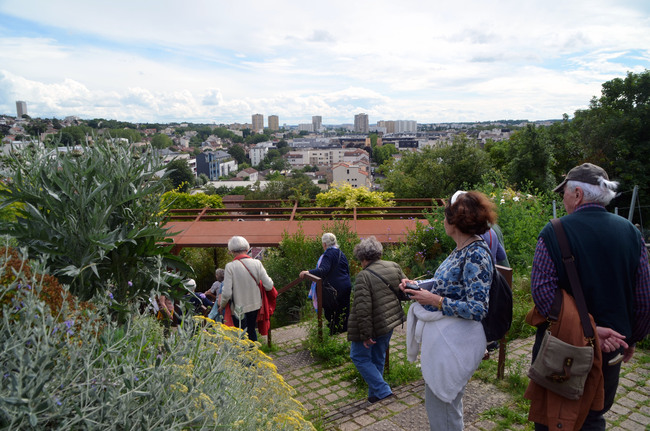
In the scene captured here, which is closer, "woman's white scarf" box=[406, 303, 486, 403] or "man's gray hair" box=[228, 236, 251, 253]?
"woman's white scarf" box=[406, 303, 486, 403]

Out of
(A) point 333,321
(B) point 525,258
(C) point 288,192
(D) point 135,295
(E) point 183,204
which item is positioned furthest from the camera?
(C) point 288,192

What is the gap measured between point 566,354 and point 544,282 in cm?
37

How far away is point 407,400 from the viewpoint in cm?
354

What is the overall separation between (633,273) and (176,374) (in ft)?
7.56

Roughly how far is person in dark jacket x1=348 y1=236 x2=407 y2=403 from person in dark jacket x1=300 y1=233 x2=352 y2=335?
106cm

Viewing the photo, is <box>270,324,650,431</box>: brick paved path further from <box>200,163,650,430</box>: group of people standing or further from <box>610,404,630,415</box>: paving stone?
<box>200,163,650,430</box>: group of people standing

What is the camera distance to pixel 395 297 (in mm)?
3740

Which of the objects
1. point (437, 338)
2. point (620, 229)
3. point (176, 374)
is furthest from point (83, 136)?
point (620, 229)

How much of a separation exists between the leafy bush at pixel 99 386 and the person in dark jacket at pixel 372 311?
1505 millimetres

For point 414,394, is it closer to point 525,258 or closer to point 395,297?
point 395,297

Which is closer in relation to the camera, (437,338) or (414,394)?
(437,338)

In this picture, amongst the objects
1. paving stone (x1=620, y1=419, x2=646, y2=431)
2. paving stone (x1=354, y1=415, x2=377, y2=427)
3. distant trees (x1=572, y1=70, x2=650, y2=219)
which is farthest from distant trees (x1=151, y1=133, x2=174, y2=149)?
distant trees (x1=572, y1=70, x2=650, y2=219)

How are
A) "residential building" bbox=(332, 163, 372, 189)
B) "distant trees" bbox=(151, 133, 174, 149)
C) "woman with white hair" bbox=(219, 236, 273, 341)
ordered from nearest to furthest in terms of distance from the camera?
"distant trees" bbox=(151, 133, 174, 149) < "woman with white hair" bbox=(219, 236, 273, 341) < "residential building" bbox=(332, 163, 372, 189)

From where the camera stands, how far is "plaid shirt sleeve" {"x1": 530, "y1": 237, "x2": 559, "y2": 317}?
2.39 metres
